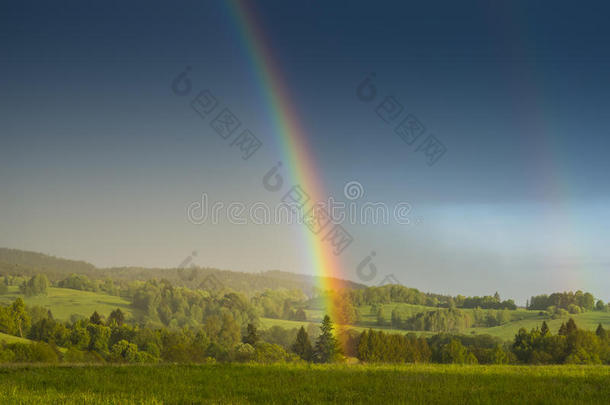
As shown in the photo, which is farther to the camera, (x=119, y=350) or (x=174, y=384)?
(x=119, y=350)

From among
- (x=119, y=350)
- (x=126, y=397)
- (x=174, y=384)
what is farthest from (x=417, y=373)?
(x=119, y=350)

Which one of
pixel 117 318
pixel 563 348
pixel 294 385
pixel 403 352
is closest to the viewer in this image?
pixel 294 385

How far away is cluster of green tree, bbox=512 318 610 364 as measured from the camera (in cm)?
8375

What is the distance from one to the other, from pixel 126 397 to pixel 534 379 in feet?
56.4

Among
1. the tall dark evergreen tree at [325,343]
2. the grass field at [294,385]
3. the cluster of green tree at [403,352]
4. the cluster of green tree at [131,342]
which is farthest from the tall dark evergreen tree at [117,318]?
the grass field at [294,385]

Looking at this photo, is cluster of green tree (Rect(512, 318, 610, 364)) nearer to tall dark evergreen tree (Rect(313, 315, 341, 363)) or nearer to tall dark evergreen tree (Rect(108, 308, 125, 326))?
tall dark evergreen tree (Rect(313, 315, 341, 363))

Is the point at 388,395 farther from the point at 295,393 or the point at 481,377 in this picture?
the point at 481,377

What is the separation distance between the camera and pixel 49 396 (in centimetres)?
1695

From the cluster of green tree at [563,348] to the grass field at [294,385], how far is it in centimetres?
6417

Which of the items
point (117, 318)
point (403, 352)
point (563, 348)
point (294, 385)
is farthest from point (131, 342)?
point (294, 385)

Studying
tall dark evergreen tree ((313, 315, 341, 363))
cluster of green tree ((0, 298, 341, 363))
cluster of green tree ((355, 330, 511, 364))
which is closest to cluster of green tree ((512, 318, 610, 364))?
cluster of green tree ((355, 330, 511, 364))

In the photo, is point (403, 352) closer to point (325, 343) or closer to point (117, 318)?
point (325, 343)

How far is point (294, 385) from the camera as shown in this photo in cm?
2081

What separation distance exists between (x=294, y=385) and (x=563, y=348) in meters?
79.6
